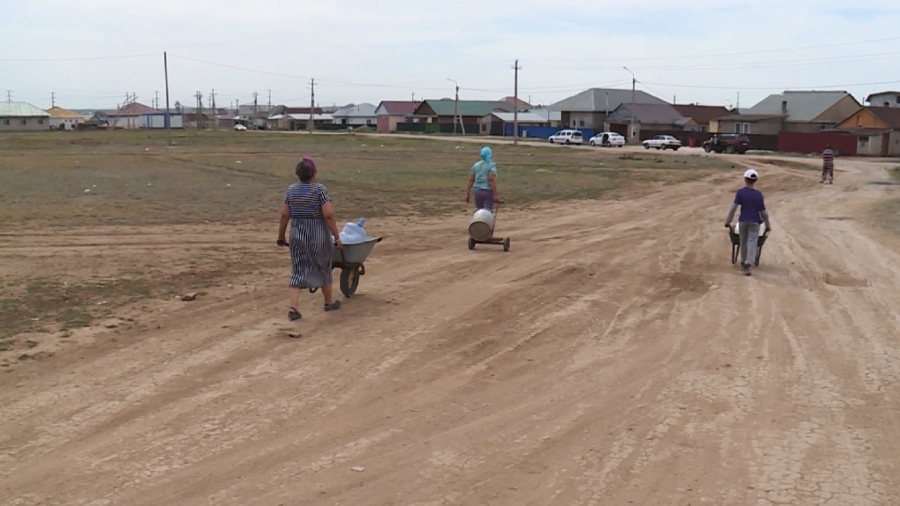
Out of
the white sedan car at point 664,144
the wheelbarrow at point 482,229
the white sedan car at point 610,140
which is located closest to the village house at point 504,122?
the white sedan car at point 610,140

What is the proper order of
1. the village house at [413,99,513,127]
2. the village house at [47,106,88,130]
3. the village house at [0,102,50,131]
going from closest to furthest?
the village house at [413,99,513,127] < the village house at [0,102,50,131] < the village house at [47,106,88,130]

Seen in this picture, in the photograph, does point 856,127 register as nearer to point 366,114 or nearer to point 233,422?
Answer: point 233,422

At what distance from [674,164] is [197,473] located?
38864mm

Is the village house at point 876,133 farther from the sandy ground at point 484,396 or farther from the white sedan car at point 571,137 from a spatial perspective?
the sandy ground at point 484,396

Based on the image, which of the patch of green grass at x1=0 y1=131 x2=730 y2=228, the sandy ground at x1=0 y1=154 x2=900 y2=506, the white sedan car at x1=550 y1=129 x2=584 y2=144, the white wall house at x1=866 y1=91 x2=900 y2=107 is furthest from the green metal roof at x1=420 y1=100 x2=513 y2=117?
the sandy ground at x1=0 y1=154 x2=900 y2=506

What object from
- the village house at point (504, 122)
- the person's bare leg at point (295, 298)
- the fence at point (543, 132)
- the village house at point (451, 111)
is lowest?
the person's bare leg at point (295, 298)

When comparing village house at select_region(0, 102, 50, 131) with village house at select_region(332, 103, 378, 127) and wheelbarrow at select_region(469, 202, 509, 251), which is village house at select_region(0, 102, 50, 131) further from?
wheelbarrow at select_region(469, 202, 509, 251)

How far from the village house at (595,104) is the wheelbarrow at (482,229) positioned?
3366 inches

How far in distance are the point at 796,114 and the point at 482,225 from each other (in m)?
A: 71.8

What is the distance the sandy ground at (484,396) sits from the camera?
18.2 ft

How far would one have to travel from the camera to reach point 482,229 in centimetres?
1455

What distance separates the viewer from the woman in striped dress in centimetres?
951

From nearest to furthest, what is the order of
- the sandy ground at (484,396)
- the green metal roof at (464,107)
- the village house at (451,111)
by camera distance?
1. the sandy ground at (484,396)
2. the village house at (451,111)
3. the green metal roof at (464,107)

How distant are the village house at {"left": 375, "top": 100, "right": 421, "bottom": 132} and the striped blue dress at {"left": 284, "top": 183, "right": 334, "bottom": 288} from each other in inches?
4652
